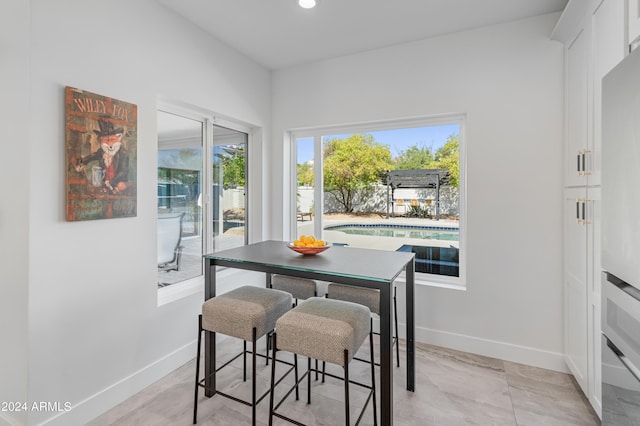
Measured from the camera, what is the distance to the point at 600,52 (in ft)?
5.58

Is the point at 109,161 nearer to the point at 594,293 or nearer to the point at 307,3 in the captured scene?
the point at 307,3

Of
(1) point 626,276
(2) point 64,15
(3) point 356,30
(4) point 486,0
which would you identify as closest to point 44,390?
(2) point 64,15

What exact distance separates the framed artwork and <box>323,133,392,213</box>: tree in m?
1.92

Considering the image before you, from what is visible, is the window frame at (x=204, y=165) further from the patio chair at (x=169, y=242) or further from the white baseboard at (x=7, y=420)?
the white baseboard at (x=7, y=420)

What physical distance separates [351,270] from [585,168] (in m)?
1.55

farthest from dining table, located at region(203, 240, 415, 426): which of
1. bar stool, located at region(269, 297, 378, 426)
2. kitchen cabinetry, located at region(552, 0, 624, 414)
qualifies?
kitchen cabinetry, located at region(552, 0, 624, 414)

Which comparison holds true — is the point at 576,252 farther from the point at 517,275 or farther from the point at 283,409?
the point at 283,409

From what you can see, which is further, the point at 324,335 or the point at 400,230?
the point at 400,230

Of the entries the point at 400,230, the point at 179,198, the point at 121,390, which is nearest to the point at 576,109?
the point at 400,230

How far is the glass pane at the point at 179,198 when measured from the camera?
250 cm

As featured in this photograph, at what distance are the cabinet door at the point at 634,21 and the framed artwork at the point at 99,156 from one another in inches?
106

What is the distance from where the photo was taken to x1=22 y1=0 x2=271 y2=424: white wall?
1.64 meters

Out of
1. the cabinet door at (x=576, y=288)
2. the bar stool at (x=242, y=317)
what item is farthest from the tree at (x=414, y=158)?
the bar stool at (x=242, y=317)

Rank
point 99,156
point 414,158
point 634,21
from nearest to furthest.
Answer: point 634,21, point 99,156, point 414,158
